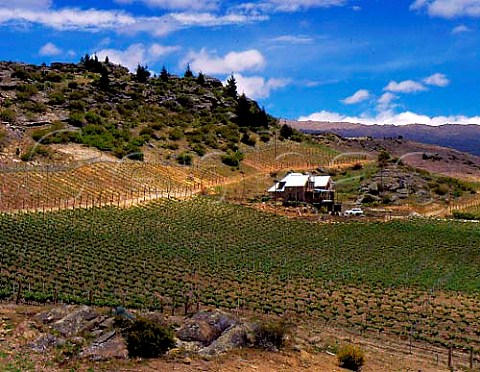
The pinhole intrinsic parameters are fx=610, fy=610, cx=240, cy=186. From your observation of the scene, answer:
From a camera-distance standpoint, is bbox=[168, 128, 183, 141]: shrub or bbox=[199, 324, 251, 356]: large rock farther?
bbox=[168, 128, 183, 141]: shrub

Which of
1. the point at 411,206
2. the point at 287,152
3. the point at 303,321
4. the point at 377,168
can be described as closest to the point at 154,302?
the point at 303,321

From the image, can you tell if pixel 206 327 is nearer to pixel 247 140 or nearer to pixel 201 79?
pixel 247 140

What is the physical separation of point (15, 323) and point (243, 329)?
6.73m

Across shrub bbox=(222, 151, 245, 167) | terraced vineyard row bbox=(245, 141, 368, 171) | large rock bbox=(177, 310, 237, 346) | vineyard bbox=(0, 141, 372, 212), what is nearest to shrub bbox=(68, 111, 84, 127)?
vineyard bbox=(0, 141, 372, 212)

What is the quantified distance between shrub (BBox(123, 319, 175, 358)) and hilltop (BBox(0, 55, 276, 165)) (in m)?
46.6

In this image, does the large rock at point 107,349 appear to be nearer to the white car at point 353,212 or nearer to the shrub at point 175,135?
the white car at point 353,212

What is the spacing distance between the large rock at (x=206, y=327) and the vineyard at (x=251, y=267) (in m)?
5.31

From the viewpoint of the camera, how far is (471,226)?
50.4 meters

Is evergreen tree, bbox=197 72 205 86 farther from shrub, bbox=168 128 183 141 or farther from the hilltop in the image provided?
shrub, bbox=168 128 183 141

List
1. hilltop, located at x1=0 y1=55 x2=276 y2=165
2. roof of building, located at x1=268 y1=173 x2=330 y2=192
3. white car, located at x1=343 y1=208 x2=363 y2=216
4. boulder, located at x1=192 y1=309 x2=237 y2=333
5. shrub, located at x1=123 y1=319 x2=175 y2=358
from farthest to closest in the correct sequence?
hilltop, located at x1=0 y1=55 x2=276 y2=165, roof of building, located at x1=268 y1=173 x2=330 y2=192, white car, located at x1=343 y1=208 x2=363 y2=216, boulder, located at x1=192 y1=309 x2=237 y2=333, shrub, located at x1=123 y1=319 x2=175 y2=358

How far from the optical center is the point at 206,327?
16.7 metres

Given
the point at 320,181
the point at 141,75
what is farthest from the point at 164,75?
the point at 320,181

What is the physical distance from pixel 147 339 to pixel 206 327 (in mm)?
2270

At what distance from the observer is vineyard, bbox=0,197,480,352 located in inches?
934
